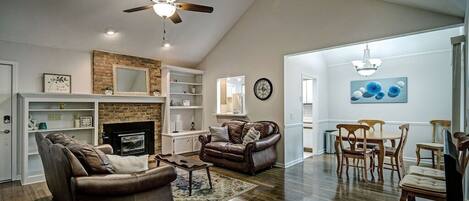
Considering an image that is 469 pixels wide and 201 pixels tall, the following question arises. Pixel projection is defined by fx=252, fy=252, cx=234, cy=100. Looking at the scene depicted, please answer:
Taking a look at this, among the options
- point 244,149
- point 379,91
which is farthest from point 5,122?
point 379,91

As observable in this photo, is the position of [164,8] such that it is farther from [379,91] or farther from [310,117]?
[379,91]

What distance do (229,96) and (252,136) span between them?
2238mm

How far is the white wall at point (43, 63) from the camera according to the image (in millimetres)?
4496

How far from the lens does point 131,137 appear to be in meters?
5.92

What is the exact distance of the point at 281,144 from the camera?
17.4 feet

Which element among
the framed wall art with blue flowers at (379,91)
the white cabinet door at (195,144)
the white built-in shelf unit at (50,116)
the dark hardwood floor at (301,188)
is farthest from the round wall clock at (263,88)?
the white built-in shelf unit at (50,116)

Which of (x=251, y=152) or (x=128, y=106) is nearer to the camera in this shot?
(x=251, y=152)

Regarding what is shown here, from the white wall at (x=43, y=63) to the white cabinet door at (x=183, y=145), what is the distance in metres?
2.26

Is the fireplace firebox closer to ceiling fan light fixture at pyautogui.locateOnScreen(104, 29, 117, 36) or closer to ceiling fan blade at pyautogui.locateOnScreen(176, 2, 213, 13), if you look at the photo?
ceiling fan light fixture at pyautogui.locateOnScreen(104, 29, 117, 36)

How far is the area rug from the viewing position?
11.7ft

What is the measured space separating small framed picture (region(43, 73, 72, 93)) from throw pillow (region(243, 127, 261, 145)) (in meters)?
3.67

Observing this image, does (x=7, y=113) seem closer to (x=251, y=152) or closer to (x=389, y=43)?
(x=251, y=152)

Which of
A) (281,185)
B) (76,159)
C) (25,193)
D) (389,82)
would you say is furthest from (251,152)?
(389,82)

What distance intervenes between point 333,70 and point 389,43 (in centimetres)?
163
